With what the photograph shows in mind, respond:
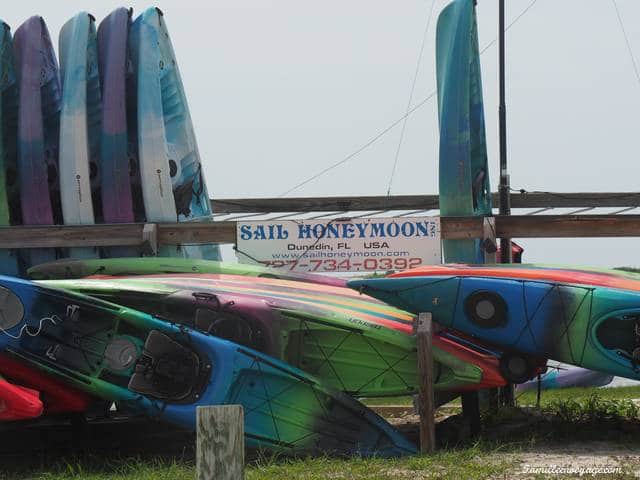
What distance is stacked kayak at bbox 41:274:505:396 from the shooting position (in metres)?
9.88

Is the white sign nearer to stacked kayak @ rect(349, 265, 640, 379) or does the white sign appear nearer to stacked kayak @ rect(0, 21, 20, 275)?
stacked kayak @ rect(349, 265, 640, 379)

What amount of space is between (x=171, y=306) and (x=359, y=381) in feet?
6.28

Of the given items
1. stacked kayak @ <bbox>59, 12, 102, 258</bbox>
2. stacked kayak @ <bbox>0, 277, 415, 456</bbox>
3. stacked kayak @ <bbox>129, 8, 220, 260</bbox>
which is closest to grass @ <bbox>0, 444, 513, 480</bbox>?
stacked kayak @ <bbox>0, 277, 415, 456</bbox>

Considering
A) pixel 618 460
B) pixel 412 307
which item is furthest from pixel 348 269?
pixel 618 460

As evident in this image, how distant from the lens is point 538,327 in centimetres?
979

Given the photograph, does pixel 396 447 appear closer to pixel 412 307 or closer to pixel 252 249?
pixel 412 307

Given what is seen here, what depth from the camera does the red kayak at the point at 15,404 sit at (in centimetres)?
898

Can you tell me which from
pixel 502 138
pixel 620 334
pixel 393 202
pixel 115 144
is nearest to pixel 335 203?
pixel 393 202

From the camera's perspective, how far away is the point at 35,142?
1320 centimetres

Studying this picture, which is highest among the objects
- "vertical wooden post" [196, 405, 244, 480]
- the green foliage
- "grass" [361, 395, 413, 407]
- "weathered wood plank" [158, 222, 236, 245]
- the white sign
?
"weathered wood plank" [158, 222, 236, 245]

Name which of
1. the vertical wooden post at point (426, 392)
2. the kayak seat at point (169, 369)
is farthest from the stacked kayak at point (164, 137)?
the vertical wooden post at point (426, 392)

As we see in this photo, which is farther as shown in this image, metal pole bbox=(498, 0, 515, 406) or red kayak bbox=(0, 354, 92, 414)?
metal pole bbox=(498, 0, 515, 406)

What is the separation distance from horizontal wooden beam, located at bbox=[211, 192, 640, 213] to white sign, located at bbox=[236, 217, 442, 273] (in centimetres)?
435

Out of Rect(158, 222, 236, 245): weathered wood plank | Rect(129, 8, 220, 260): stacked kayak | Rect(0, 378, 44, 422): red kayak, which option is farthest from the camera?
Rect(129, 8, 220, 260): stacked kayak
